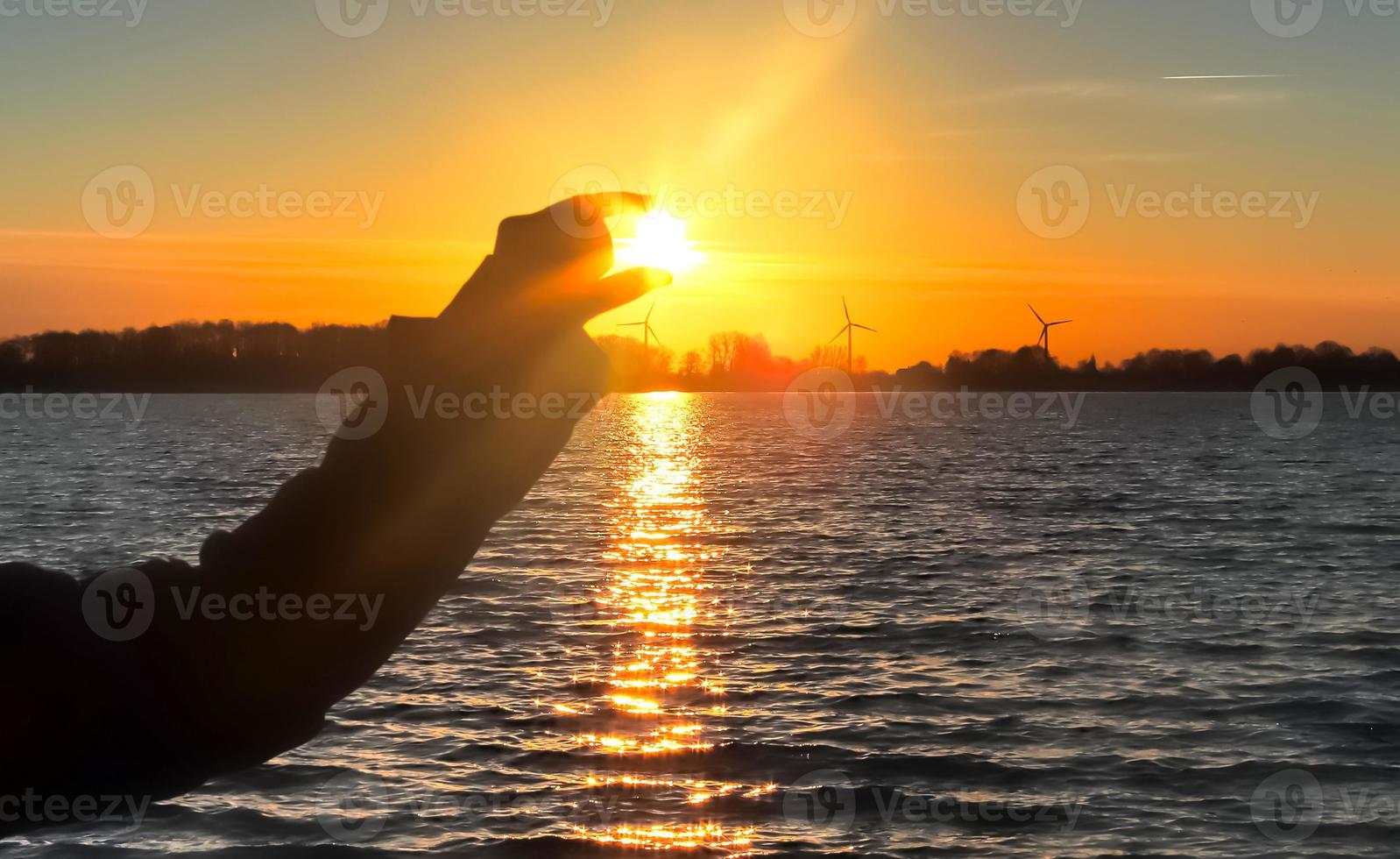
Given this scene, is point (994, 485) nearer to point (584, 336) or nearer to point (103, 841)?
point (103, 841)

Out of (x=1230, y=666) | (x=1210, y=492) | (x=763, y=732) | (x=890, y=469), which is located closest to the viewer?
(x=763, y=732)

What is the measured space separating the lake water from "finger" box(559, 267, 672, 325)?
10.9ft

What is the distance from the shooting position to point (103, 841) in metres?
18.0

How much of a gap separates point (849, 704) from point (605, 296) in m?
25.0

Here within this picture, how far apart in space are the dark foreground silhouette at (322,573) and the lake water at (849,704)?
3.05m

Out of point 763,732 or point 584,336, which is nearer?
point 584,336

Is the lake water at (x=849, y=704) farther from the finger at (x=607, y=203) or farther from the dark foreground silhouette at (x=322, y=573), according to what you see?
the finger at (x=607, y=203)

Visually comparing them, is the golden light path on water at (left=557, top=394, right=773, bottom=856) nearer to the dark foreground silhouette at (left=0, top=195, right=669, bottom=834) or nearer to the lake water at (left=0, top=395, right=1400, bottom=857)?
the lake water at (left=0, top=395, right=1400, bottom=857)

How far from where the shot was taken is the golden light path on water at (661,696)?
18828mm

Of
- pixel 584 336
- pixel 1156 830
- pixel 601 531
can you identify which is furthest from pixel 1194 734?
pixel 601 531

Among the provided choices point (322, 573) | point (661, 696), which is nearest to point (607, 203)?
point (322, 573)

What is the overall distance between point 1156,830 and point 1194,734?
5.32m

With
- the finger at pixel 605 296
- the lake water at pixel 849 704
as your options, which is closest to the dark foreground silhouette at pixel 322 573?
the finger at pixel 605 296

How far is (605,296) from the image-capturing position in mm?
928
